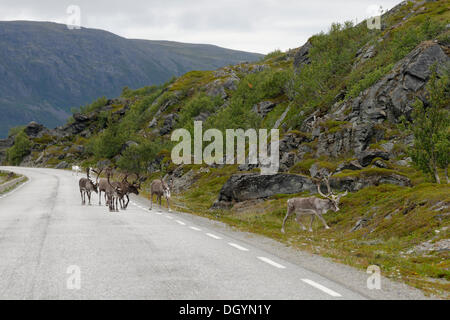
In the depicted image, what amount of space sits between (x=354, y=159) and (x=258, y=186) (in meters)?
7.28

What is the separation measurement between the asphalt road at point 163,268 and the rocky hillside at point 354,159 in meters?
1.59

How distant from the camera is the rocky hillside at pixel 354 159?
579 inches

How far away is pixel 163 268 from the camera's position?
31.0 feet

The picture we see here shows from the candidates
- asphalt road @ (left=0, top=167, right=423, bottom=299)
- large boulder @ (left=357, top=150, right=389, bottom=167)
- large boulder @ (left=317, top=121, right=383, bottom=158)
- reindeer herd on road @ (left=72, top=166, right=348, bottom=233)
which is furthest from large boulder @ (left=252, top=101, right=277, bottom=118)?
asphalt road @ (left=0, top=167, right=423, bottom=299)

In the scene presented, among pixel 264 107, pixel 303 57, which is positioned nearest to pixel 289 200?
pixel 264 107

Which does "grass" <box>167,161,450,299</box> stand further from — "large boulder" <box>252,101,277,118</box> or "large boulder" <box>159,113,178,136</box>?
"large boulder" <box>159,113,178,136</box>

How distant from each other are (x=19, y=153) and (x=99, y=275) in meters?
171

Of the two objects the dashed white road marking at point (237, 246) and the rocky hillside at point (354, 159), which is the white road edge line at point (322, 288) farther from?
the dashed white road marking at point (237, 246)

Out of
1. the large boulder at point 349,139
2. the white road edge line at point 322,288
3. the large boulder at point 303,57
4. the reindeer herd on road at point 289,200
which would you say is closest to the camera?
the white road edge line at point 322,288

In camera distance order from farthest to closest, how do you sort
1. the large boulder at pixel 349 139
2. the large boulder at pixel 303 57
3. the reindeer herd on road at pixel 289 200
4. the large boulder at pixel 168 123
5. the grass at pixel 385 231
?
the large boulder at pixel 168 123
the large boulder at pixel 303 57
the large boulder at pixel 349 139
the reindeer herd on road at pixel 289 200
the grass at pixel 385 231

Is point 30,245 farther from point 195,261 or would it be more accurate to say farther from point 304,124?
point 304,124

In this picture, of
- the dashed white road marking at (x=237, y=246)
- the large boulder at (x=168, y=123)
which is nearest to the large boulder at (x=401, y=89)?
the dashed white road marking at (x=237, y=246)

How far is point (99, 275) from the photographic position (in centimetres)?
868

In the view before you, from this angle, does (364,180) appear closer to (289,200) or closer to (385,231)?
(289,200)
